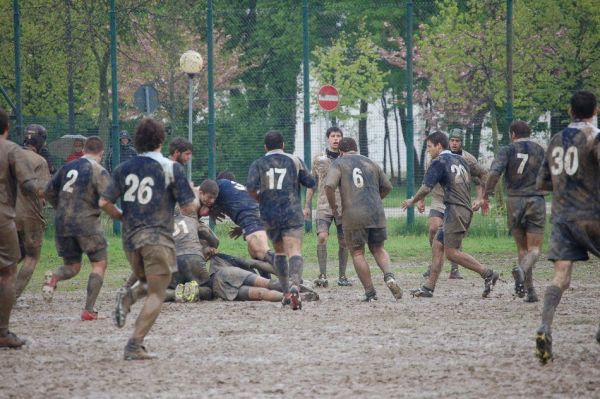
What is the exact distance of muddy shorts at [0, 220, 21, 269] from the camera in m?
10.4

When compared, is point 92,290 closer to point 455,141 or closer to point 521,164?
point 521,164

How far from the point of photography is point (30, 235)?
543 inches

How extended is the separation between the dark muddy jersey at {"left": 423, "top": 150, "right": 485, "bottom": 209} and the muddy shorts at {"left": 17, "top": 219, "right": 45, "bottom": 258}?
4647 mm

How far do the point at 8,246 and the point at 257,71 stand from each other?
1624cm

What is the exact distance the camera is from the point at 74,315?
1317 cm

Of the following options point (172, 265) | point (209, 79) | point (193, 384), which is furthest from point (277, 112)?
point (193, 384)

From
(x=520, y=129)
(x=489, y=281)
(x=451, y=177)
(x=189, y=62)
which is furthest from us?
(x=189, y=62)

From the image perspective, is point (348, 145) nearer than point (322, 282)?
Yes

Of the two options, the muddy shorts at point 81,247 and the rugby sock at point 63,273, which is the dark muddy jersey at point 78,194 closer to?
the muddy shorts at point 81,247

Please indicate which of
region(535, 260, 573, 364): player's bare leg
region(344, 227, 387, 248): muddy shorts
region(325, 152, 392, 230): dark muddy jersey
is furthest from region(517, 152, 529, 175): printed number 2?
region(535, 260, 573, 364): player's bare leg

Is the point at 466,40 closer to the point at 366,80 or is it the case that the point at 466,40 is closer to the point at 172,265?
the point at 366,80

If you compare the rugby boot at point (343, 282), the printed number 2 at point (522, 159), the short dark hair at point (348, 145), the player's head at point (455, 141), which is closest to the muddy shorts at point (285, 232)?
the short dark hair at point (348, 145)

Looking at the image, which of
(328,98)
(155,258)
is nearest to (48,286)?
(155,258)

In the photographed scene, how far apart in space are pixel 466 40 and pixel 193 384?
21375 mm
